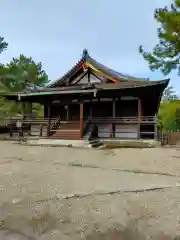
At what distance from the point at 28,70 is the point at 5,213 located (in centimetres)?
3920

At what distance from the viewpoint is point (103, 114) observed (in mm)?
20984

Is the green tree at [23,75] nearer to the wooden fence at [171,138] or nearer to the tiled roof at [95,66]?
the tiled roof at [95,66]

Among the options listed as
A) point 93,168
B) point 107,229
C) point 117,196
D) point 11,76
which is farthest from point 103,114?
point 11,76

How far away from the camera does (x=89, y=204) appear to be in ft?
15.1

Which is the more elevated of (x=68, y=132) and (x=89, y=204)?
(x=68, y=132)

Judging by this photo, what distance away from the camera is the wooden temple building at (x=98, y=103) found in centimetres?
1802

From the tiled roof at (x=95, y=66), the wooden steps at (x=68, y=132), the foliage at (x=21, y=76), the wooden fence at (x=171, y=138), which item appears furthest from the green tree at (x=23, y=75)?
the wooden fence at (x=171, y=138)

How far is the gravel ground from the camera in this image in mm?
3455

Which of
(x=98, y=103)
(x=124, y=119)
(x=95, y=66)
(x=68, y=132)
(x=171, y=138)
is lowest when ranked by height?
(x=171, y=138)

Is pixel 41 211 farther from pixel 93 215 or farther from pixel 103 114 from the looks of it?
pixel 103 114

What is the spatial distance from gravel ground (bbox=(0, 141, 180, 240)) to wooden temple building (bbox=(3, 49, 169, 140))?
34.8 feet

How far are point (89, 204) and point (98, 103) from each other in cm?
1657

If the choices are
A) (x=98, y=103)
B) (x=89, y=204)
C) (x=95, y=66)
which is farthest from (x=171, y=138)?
(x=89, y=204)

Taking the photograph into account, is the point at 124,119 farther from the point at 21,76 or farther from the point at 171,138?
the point at 21,76
